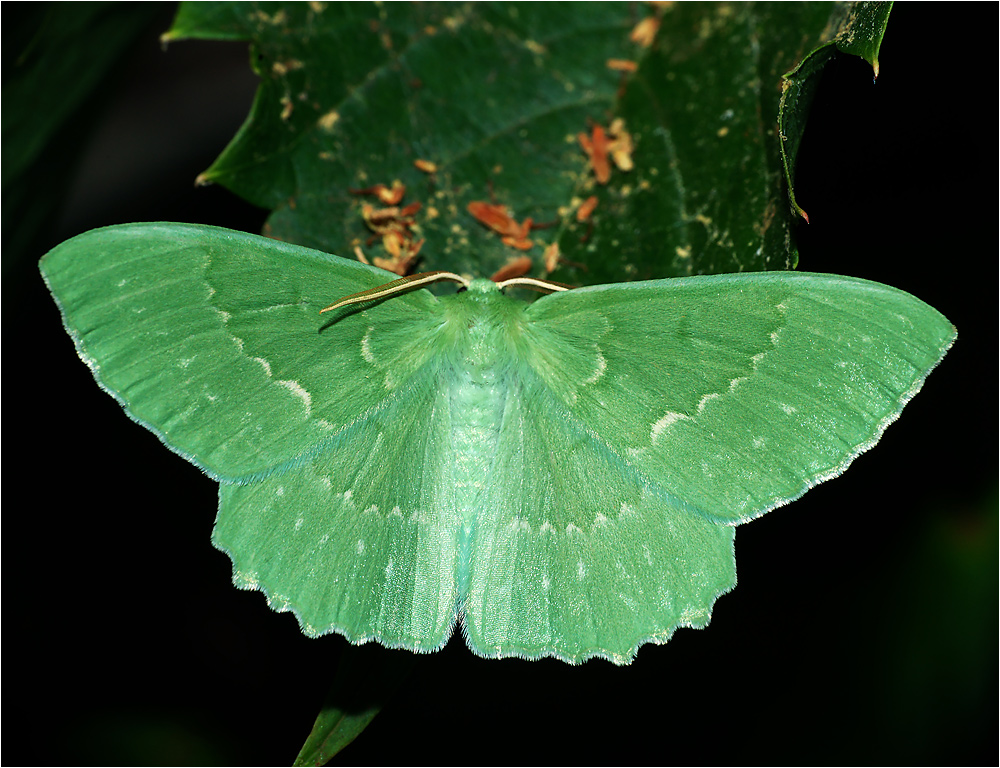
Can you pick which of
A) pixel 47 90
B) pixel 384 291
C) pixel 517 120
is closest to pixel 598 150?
pixel 517 120

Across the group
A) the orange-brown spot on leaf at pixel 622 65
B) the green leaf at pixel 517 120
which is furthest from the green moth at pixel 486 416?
the orange-brown spot on leaf at pixel 622 65

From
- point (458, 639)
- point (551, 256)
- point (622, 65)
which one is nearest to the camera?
point (551, 256)

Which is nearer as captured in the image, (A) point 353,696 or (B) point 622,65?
(A) point 353,696

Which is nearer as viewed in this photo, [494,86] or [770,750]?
[494,86]

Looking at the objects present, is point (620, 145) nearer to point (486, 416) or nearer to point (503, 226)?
point (503, 226)

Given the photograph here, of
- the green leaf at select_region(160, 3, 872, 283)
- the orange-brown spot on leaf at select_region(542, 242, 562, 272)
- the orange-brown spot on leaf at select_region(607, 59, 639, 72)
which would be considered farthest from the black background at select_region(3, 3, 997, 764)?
the orange-brown spot on leaf at select_region(607, 59, 639, 72)

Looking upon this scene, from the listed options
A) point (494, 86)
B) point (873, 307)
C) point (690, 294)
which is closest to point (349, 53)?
point (494, 86)

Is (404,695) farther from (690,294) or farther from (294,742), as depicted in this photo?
(690,294)
